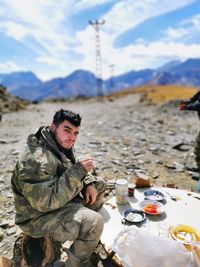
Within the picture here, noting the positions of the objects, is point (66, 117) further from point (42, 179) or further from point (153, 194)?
point (153, 194)

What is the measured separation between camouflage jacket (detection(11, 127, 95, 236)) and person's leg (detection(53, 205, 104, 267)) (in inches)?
9.3

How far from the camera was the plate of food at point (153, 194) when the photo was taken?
4786mm

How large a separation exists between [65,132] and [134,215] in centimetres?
161

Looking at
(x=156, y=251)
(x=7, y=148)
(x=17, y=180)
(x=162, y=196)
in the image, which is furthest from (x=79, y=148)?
(x=156, y=251)

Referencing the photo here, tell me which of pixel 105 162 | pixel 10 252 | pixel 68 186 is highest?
pixel 68 186

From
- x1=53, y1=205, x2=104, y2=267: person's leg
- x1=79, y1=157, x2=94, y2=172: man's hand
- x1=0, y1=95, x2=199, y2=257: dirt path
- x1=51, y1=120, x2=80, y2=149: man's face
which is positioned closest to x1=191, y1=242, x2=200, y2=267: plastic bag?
x1=53, y1=205, x2=104, y2=267: person's leg

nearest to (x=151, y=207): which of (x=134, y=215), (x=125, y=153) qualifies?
(x=134, y=215)

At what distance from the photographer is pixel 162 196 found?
15.9 feet

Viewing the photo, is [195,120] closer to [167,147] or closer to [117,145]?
[167,147]

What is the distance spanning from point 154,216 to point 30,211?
181cm

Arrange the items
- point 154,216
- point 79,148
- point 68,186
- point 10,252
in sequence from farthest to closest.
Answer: point 79,148 → point 10,252 → point 154,216 → point 68,186

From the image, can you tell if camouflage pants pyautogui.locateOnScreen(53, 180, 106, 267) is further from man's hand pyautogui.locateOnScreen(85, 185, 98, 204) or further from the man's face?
the man's face

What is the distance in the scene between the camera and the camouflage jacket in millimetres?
3438

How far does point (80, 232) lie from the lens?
362cm
